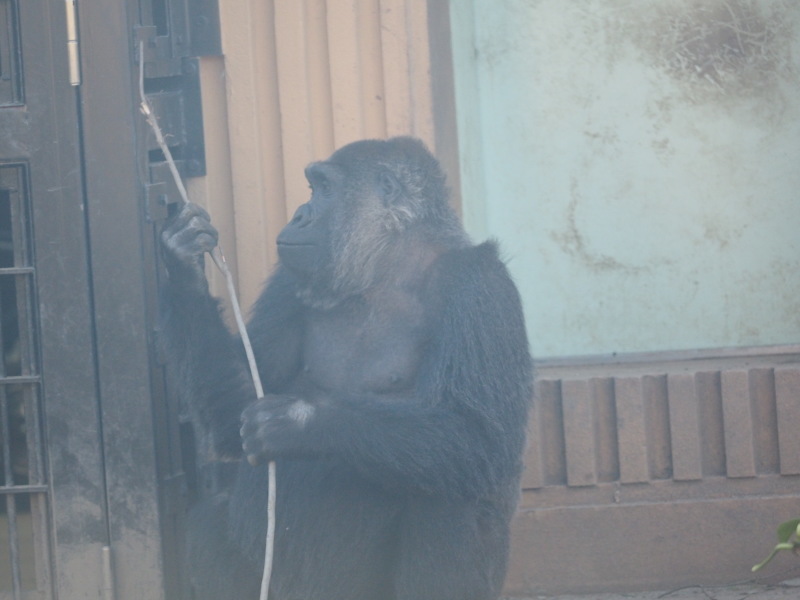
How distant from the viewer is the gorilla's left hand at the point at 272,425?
3.12m

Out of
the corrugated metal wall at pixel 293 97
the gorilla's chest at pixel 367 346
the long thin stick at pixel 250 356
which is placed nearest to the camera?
the long thin stick at pixel 250 356

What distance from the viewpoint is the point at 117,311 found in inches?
148

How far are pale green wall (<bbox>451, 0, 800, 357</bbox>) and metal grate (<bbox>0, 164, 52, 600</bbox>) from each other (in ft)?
5.26

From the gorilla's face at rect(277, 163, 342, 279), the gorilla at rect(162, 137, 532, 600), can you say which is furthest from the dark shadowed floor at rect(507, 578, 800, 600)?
the gorilla's face at rect(277, 163, 342, 279)

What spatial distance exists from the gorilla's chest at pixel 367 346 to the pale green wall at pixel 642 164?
97 cm

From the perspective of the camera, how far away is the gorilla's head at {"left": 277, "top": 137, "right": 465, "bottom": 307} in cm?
348

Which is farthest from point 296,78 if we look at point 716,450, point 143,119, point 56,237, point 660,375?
point 716,450

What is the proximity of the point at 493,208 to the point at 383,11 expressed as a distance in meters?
1.00

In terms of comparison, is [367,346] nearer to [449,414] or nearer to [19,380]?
[449,414]

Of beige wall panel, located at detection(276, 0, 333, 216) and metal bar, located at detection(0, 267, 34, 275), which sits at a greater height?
beige wall panel, located at detection(276, 0, 333, 216)

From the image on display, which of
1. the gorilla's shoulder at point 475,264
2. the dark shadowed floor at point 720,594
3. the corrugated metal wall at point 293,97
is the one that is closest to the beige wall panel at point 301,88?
the corrugated metal wall at point 293,97

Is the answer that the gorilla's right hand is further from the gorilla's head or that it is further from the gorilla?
the gorilla's head

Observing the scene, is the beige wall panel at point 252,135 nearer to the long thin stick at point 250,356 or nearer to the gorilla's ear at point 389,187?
the long thin stick at point 250,356

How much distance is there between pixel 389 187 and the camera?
357 centimetres
